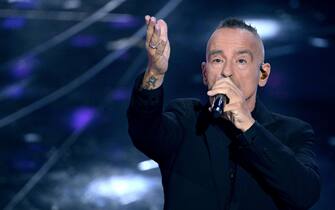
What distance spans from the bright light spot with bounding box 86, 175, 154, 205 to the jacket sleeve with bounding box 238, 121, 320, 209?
2.15 m

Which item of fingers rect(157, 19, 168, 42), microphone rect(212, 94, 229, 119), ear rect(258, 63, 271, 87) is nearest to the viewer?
microphone rect(212, 94, 229, 119)

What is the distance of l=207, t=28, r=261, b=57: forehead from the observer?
60.0 inches

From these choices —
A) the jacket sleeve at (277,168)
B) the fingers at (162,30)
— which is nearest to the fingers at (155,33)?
the fingers at (162,30)

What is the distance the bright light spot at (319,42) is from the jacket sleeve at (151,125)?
2317 millimetres

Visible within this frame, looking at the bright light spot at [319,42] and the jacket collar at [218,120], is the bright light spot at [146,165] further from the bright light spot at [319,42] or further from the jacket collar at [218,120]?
the jacket collar at [218,120]

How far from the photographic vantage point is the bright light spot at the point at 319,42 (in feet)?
11.8

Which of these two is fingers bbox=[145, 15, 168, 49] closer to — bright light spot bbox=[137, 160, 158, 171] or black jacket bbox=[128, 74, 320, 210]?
black jacket bbox=[128, 74, 320, 210]

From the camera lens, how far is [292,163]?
136 centimetres

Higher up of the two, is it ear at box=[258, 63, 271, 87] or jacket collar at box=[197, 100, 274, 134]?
ear at box=[258, 63, 271, 87]

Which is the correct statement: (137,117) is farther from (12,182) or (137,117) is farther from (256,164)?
(12,182)

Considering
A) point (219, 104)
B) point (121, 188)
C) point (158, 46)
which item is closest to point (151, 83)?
point (158, 46)

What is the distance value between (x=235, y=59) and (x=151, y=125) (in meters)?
0.30

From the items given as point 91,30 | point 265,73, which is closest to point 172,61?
point 91,30

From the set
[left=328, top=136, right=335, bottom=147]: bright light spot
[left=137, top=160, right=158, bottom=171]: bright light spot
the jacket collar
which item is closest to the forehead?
the jacket collar
